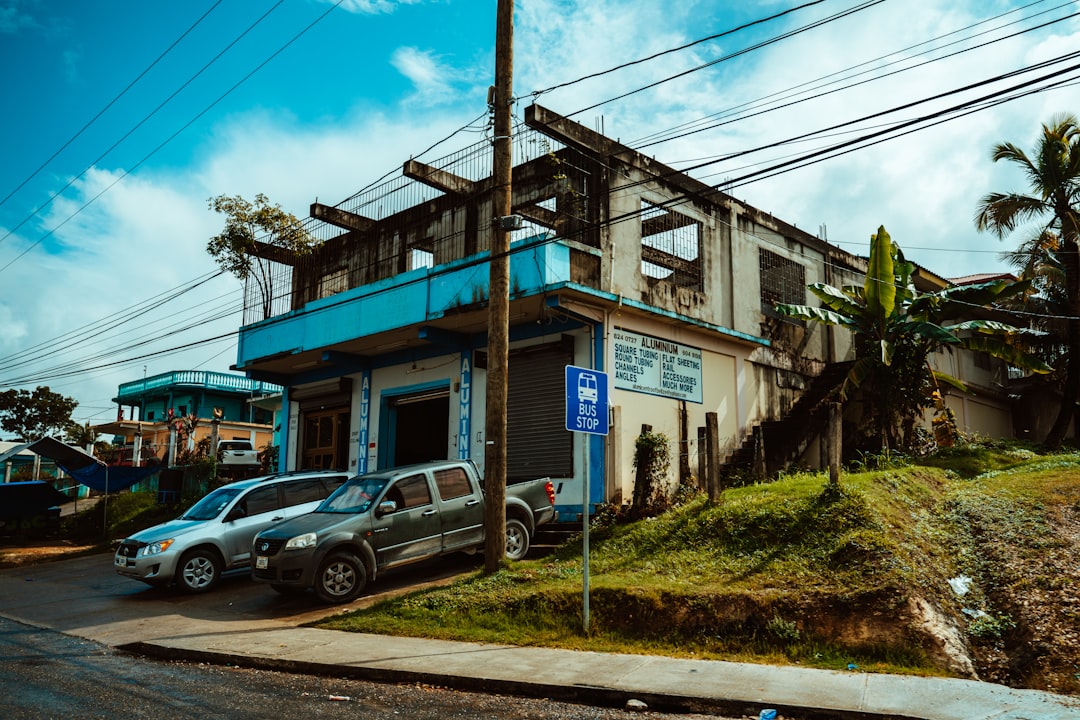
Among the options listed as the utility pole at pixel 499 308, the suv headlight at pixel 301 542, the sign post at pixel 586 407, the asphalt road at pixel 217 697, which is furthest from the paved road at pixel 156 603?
the sign post at pixel 586 407

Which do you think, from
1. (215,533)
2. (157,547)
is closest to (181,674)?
(157,547)

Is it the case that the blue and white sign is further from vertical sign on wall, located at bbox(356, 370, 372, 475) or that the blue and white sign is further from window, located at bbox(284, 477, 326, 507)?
vertical sign on wall, located at bbox(356, 370, 372, 475)

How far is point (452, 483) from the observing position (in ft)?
42.7

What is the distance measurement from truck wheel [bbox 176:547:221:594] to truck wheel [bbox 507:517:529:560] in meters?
4.97

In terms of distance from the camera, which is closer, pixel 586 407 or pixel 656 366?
pixel 586 407

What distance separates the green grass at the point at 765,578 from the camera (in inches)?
325

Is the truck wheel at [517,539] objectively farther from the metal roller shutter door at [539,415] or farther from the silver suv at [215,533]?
the silver suv at [215,533]

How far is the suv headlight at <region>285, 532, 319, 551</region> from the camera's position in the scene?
37.6 feet

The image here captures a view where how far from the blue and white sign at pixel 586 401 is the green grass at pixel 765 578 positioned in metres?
1.99

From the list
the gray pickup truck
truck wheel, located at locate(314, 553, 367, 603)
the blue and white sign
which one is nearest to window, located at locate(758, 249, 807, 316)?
the gray pickup truck

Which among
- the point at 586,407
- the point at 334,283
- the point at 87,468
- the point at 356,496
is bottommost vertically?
the point at 356,496

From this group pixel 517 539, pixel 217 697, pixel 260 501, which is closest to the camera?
pixel 217 697

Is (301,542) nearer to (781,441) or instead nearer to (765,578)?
(765,578)

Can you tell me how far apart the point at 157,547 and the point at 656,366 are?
9671mm
